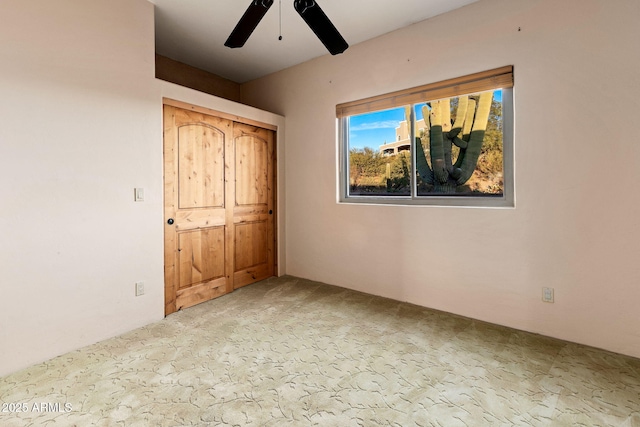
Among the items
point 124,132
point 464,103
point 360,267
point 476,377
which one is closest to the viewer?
point 476,377

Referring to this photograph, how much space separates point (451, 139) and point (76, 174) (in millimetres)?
3177

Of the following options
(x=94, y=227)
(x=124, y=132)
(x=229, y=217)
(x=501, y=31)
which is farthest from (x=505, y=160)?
(x=94, y=227)

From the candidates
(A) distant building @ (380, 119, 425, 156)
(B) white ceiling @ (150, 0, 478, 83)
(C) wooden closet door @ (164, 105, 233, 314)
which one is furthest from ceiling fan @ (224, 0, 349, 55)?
(A) distant building @ (380, 119, 425, 156)

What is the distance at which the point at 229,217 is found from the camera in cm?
350

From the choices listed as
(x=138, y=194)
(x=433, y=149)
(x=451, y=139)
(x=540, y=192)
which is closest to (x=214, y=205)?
(x=138, y=194)

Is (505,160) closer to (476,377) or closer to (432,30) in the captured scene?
(432,30)

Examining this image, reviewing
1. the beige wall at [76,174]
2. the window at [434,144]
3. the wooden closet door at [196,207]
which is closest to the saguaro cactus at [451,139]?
the window at [434,144]

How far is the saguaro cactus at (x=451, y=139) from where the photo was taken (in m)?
2.77

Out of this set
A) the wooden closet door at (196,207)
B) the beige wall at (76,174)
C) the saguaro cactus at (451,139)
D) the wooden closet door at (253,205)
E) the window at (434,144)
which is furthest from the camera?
the wooden closet door at (253,205)

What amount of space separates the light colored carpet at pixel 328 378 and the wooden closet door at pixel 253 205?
110 centimetres

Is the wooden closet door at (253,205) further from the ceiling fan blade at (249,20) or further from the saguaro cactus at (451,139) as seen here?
the saguaro cactus at (451,139)

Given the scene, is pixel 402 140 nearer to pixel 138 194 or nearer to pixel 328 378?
pixel 328 378

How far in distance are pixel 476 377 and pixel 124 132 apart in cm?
314

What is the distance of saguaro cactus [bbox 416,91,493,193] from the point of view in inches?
109
